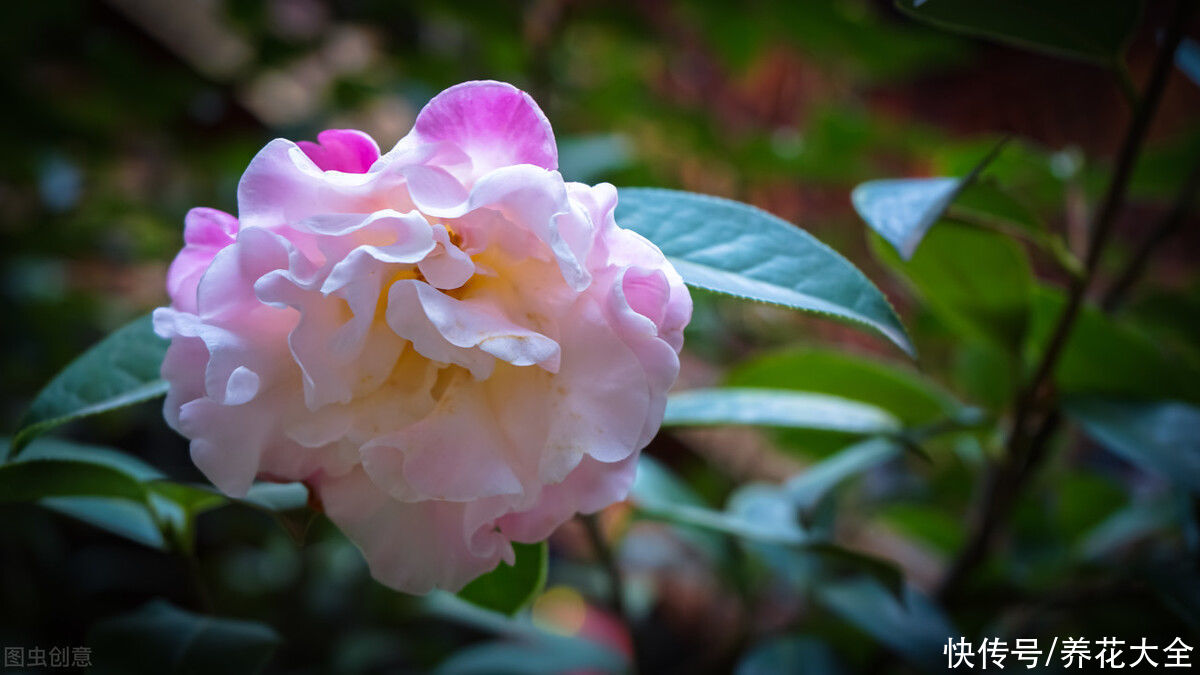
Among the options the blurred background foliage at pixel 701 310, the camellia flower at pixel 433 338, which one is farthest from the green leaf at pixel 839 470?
the camellia flower at pixel 433 338

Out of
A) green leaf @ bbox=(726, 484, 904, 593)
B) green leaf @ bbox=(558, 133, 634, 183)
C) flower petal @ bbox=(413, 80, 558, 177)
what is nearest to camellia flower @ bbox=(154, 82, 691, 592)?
flower petal @ bbox=(413, 80, 558, 177)

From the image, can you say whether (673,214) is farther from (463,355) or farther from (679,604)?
(679,604)

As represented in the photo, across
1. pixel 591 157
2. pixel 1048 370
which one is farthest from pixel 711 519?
pixel 591 157

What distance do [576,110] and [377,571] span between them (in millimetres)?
1262

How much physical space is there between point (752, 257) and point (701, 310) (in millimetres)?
679

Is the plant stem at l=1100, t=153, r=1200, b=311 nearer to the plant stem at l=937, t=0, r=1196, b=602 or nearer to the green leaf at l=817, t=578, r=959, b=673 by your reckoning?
the plant stem at l=937, t=0, r=1196, b=602

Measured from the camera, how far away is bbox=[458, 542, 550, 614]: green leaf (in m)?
0.44

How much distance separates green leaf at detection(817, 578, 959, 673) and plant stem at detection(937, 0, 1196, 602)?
0.27 feet

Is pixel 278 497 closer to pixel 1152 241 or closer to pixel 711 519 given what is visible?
pixel 711 519

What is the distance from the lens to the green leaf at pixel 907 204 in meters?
0.42

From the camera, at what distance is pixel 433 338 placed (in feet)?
1.05

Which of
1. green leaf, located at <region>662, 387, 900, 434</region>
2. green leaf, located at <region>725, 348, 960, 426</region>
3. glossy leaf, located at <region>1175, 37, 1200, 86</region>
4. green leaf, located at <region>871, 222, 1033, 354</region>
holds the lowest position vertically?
green leaf, located at <region>725, 348, 960, 426</region>

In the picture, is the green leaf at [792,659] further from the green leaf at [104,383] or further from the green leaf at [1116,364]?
the green leaf at [104,383]

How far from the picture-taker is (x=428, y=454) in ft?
1.09
